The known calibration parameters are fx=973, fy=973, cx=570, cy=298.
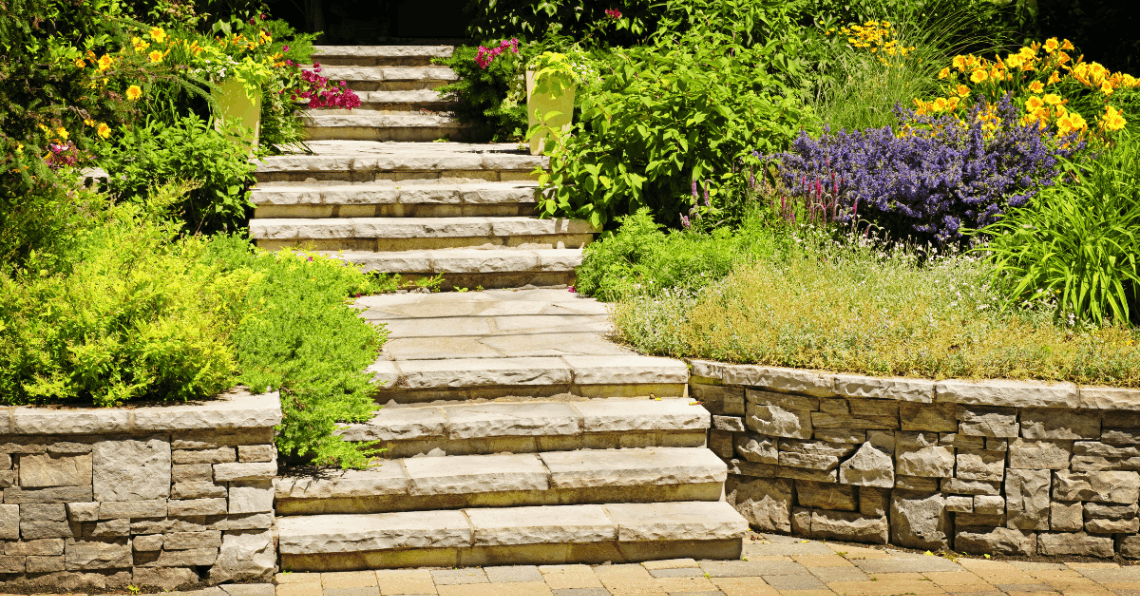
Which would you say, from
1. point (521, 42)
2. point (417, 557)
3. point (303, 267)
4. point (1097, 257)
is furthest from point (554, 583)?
A: point (521, 42)

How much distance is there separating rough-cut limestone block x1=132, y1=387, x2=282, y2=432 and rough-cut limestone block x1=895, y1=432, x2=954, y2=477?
247 centimetres

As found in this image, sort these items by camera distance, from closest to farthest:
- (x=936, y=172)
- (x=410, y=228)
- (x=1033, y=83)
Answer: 1. (x=936, y=172)
2. (x=410, y=228)
3. (x=1033, y=83)

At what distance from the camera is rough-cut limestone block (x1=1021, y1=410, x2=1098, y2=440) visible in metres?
3.91

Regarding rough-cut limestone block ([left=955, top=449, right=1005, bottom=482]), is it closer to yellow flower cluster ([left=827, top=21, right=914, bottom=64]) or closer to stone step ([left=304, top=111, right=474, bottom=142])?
yellow flower cluster ([left=827, top=21, right=914, bottom=64])

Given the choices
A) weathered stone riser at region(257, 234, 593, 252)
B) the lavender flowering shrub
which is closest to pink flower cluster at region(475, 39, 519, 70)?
weathered stone riser at region(257, 234, 593, 252)

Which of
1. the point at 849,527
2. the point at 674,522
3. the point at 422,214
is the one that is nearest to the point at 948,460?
the point at 849,527

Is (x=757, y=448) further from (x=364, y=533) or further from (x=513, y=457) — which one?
(x=364, y=533)

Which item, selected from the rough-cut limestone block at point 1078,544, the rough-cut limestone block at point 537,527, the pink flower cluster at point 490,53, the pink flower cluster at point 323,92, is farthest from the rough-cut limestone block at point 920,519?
the pink flower cluster at point 323,92

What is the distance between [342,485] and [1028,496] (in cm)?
276

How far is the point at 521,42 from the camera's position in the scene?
824 cm

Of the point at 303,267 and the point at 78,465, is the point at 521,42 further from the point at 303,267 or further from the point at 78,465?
the point at 78,465

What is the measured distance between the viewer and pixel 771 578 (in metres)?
3.63

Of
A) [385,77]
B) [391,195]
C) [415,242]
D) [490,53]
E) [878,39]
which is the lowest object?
[415,242]

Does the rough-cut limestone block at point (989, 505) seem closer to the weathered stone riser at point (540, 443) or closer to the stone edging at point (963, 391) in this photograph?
the stone edging at point (963, 391)
